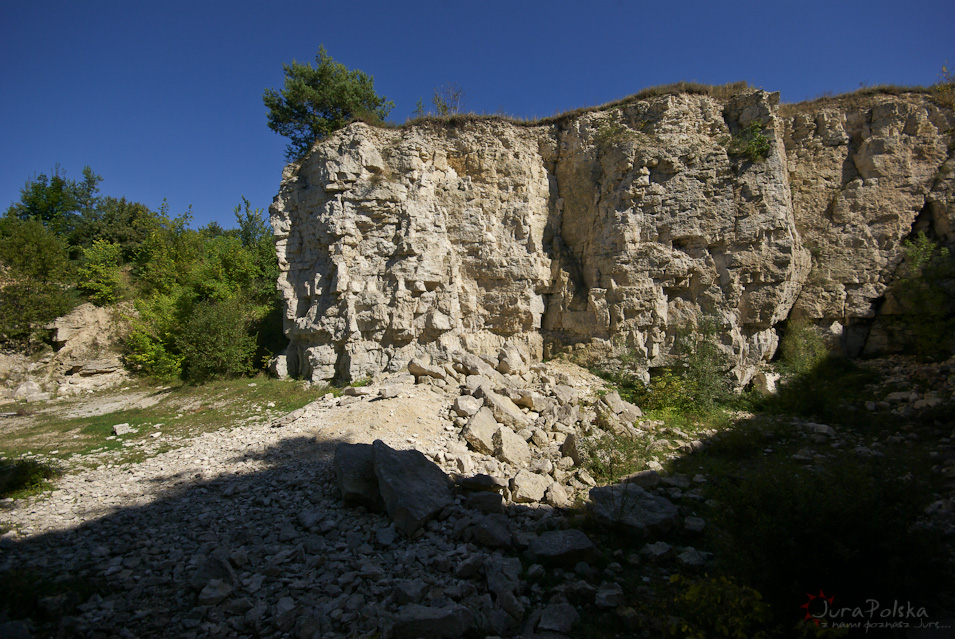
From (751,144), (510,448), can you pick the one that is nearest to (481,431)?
(510,448)

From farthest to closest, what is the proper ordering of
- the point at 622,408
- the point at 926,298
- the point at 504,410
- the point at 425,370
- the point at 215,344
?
the point at 215,344
the point at 926,298
the point at 425,370
the point at 622,408
the point at 504,410

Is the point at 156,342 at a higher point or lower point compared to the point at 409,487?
higher

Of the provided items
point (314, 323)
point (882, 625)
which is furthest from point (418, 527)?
point (314, 323)

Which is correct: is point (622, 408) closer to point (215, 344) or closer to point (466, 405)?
point (466, 405)

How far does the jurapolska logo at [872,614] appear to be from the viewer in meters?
3.38

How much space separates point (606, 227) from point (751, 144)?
15.7 ft

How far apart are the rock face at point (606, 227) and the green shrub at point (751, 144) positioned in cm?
14

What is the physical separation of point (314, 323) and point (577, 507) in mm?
10792

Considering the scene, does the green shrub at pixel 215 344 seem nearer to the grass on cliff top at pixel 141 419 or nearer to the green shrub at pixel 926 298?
the grass on cliff top at pixel 141 419

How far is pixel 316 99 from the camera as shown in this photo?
56.9ft

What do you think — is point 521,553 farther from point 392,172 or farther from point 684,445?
point 392,172

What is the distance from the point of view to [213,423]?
1101 centimetres

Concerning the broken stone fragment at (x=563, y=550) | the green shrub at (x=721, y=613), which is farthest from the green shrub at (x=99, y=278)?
the green shrub at (x=721, y=613)

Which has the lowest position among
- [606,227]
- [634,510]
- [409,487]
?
[634,510]
